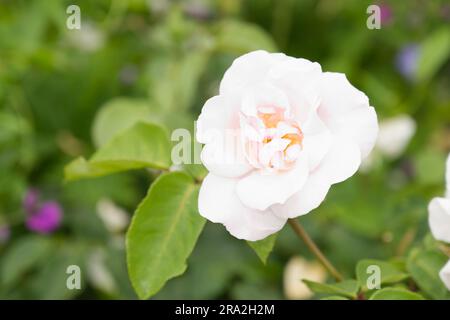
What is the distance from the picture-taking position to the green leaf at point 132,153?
0.61 metres

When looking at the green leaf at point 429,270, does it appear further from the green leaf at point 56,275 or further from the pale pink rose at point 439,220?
the green leaf at point 56,275

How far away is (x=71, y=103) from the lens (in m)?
1.19

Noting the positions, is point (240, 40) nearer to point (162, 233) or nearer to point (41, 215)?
point (41, 215)

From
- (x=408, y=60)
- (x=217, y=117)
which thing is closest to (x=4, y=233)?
(x=217, y=117)

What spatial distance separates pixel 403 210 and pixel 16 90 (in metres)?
0.62

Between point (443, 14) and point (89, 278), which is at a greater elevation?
point (443, 14)

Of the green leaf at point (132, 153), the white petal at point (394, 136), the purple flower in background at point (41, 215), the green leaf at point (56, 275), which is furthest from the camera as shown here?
the white petal at point (394, 136)

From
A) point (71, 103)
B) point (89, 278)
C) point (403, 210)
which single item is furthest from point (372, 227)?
point (71, 103)

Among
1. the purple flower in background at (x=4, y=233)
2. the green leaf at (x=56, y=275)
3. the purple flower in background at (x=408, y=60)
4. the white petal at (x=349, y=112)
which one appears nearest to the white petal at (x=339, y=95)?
the white petal at (x=349, y=112)

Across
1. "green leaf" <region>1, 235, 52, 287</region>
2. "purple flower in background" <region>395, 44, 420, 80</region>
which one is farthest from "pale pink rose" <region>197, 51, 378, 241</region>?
"purple flower in background" <region>395, 44, 420, 80</region>

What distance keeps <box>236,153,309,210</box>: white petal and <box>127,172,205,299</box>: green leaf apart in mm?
67

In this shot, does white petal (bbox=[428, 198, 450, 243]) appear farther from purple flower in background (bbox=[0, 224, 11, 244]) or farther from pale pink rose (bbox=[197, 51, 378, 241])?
purple flower in background (bbox=[0, 224, 11, 244])
